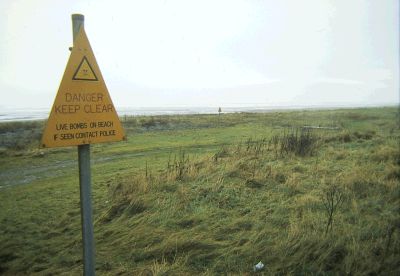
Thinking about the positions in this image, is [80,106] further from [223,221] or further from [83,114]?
[223,221]

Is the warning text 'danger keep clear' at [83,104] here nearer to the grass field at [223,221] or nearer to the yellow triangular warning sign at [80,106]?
the yellow triangular warning sign at [80,106]

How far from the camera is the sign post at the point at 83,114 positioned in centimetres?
282

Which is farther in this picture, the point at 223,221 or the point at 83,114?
the point at 223,221

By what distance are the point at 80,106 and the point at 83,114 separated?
8 cm

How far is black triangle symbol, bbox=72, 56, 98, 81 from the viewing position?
115 inches

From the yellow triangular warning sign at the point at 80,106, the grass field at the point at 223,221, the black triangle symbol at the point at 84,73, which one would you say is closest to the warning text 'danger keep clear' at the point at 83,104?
the yellow triangular warning sign at the point at 80,106

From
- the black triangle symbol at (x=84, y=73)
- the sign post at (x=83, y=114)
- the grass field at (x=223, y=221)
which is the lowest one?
the grass field at (x=223, y=221)

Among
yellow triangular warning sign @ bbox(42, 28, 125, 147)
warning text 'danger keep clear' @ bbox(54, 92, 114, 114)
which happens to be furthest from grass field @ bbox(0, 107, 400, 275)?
warning text 'danger keep clear' @ bbox(54, 92, 114, 114)

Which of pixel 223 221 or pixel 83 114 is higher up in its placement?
pixel 83 114

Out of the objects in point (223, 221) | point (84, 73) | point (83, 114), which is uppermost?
point (84, 73)

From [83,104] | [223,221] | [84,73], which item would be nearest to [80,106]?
[83,104]

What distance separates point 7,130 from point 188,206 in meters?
37.5

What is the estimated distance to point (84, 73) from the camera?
9.71ft

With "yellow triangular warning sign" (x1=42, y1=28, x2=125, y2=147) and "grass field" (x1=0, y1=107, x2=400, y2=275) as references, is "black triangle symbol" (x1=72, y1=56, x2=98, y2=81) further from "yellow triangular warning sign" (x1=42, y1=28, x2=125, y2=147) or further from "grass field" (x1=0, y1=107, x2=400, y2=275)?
"grass field" (x1=0, y1=107, x2=400, y2=275)
